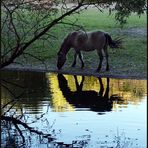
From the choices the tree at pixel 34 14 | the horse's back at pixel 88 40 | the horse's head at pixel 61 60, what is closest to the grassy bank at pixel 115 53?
the horse's head at pixel 61 60

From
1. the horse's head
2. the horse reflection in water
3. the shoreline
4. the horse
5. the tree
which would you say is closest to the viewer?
the tree

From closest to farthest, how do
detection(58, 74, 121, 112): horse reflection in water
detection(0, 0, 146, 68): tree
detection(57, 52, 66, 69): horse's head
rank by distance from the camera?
detection(0, 0, 146, 68): tree, detection(58, 74, 121, 112): horse reflection in water, detection(57, 52, 66, 69): horse's head

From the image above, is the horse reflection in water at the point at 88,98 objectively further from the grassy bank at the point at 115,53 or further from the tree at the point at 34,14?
the tree at the point at 34,14

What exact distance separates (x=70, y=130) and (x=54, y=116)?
57.7 inches

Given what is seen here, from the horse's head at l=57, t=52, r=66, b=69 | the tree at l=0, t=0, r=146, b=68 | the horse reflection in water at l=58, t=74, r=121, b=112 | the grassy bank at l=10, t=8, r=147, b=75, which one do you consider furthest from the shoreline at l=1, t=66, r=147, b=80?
A: the tree at l=0, t=0, r=146, b=68

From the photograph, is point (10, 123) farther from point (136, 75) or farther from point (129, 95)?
point (136, 75)

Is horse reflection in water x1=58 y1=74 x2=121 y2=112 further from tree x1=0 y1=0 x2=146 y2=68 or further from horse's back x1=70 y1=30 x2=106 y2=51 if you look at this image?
horse's back x1=70 y1=30 x2=106 y2=51

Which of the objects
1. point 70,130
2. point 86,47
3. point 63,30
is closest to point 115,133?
point 70,130

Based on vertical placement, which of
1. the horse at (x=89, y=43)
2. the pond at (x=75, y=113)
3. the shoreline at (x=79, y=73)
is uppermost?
the horse at (x=89, y=43)

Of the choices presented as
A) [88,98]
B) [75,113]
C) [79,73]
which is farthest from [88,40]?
[75,113]

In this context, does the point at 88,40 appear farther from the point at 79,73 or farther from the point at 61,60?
the point at 79,73

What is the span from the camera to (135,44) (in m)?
29.2

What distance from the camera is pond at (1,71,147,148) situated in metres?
11.3

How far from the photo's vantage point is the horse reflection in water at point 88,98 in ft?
50.1
